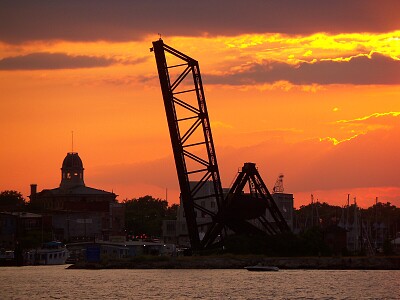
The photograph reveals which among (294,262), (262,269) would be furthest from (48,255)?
(262,269)

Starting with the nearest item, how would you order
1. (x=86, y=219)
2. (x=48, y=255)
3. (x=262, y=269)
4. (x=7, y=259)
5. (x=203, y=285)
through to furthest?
1. (x=203, y=285)
2. (x=262, y=269)
3. (x=7, y=259)
4. (x=48, y=255)
5. (x=86, y=219)

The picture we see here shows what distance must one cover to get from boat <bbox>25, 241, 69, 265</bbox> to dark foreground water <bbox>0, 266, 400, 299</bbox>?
25.6 meters

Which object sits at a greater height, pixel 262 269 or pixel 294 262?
pixel 294 262

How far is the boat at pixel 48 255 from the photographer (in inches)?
5290

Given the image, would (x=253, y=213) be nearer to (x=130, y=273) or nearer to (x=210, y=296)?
(x=130, y=273)

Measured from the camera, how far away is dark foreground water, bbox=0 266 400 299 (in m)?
76.1

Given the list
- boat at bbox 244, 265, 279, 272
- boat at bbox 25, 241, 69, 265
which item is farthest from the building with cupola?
boat at bbox 244, 265, 279, 272

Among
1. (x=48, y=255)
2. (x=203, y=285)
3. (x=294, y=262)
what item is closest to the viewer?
(x=203, y=285)

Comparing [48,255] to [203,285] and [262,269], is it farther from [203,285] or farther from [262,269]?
[203,285]

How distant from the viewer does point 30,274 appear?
108188mm

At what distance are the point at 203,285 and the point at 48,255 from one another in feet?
171

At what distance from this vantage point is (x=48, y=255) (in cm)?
13425

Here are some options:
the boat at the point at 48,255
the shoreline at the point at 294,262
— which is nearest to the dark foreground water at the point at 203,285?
the shoreline at the point at 294,262

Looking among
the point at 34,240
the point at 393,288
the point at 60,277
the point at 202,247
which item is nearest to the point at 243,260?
the point at 202,247
